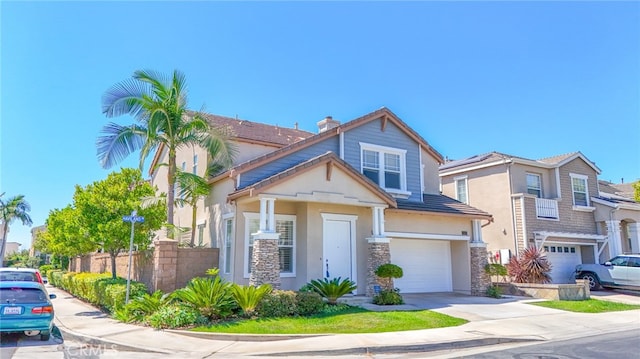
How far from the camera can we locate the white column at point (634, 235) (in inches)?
996

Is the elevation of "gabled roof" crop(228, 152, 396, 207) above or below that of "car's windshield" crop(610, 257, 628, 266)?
above

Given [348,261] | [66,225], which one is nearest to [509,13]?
[348,261]

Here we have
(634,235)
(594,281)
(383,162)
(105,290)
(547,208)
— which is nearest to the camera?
(105,290)

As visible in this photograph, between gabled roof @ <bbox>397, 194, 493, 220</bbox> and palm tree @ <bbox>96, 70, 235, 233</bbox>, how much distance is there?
7339 mm

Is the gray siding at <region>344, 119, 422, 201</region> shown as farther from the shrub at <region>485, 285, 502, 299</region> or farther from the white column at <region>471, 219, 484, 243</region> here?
the shrub at <region>485, 285, 502, 299</region>

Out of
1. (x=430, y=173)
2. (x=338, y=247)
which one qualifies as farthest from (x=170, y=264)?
(x=430, y=173)

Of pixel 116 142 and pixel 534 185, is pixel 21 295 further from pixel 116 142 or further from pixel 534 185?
pixel 534 185

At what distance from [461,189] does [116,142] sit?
60.2ft

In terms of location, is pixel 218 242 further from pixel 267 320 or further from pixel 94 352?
pixel 94 352

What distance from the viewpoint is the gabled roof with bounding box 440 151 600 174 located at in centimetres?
2327

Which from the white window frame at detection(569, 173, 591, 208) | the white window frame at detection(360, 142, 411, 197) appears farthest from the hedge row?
the white window frame at detection(569, 173, 591, 208)

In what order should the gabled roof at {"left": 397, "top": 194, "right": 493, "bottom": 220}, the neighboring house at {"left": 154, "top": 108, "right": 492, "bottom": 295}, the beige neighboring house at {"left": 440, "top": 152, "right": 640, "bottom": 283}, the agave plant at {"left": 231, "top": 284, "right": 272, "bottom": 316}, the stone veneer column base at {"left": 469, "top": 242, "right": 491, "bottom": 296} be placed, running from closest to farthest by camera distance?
1. the agave plant at {"left": 231, "top": 284, "right": 272, "bottom": 316}
2. the neighboring house at {"left": 154, "top": 108, "right": 492, "bottom": 295}
3. the gabled roof at {"left": 397, "top": 194, "right": 493, "bottom": 220}
4. the stone veneer column base at {"left": 469, "top": 242, "right": 491, "bottom": 296}
5. the beige neighboring house at {"left": 440, "top": 152, "right": 640, "bottom": 283}

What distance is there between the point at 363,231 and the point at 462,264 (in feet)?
18.5

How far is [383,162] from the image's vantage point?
18.7 meters
